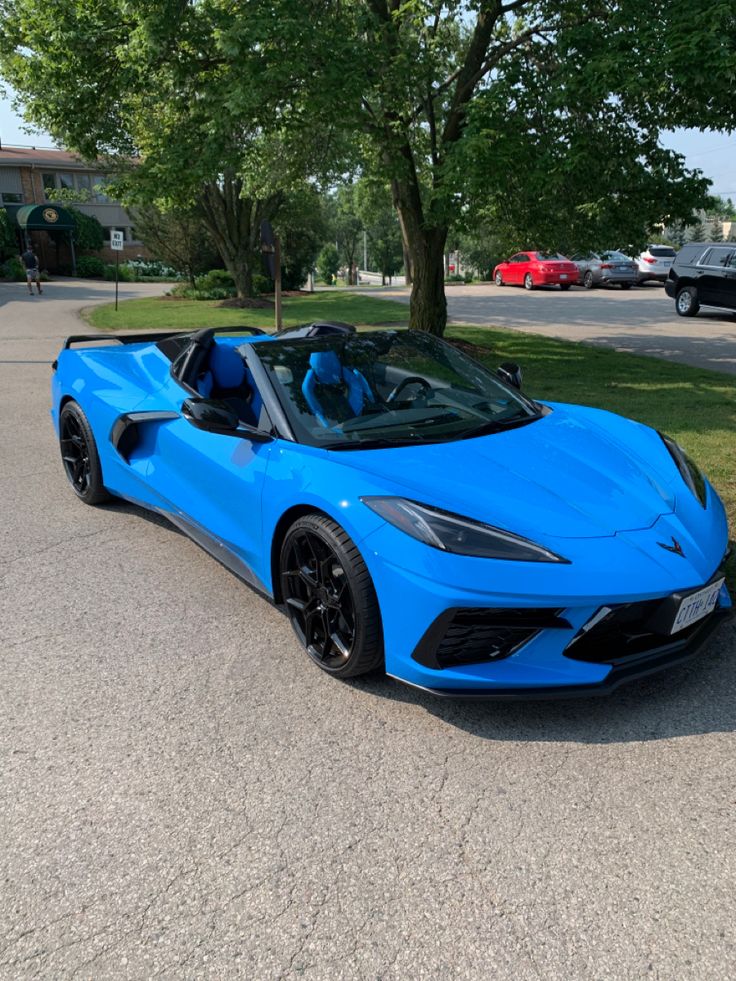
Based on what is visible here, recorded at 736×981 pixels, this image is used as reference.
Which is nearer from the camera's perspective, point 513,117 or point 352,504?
point 352,504

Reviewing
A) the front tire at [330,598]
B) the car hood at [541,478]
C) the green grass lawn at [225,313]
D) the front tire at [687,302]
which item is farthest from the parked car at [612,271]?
the front tire at [330,598]

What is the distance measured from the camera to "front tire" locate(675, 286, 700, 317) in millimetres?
19953

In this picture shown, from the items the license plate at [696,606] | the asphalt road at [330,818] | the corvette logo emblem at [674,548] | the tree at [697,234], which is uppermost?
the tree at [697,234]

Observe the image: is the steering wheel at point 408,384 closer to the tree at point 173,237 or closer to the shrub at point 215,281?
the shrub at point 215,281

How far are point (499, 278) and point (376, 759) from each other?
3540 cm

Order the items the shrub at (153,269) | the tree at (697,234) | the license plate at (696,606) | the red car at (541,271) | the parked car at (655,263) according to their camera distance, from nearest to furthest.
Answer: the license plate at (696,606), the parked car at (655,263), the red car at (541,271), the shrub at (153,269), the tree at (697,234)

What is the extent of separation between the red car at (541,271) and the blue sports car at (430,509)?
28.3 metres

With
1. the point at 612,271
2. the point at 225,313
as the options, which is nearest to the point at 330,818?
the point at 225,313

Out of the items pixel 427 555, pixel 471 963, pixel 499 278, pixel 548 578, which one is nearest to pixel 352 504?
pixel 427 555

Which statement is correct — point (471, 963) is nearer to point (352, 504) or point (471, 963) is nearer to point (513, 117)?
point (352, 504)

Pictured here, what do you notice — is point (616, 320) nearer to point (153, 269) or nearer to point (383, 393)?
point (383, 393)

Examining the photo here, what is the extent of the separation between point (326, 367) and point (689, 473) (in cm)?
183

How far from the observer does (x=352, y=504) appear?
10.1 feet

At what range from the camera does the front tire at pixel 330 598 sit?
9.89 feet
